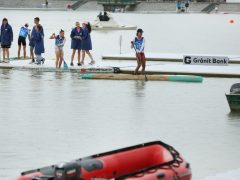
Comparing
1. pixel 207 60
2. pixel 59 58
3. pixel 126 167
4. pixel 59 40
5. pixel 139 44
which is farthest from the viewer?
pixel 207 60

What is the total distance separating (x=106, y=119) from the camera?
71.2 ft

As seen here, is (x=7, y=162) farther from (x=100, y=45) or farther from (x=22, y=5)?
(x=22, y=5)

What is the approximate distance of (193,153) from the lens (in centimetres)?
1709

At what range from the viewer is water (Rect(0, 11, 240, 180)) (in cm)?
1694

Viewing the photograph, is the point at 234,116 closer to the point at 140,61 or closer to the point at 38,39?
the point at 140,61

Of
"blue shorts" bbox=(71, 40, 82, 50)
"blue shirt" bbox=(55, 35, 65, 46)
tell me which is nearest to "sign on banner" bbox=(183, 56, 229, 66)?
"blue shorts" bbox=(71, 40, 82, 50)

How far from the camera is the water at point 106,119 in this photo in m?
16.9

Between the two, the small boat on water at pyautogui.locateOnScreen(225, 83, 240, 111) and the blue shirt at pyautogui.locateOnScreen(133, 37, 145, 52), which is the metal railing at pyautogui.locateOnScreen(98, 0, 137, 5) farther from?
the small boat on water at pyautogui.locateOnScreen(225, 83, 240, 111)

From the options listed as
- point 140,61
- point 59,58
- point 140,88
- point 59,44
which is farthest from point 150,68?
point 140,88

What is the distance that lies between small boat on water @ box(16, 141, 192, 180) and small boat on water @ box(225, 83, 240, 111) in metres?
8.29

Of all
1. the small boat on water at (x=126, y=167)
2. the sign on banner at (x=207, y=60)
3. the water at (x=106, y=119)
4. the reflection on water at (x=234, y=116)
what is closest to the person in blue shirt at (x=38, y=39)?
the water at (x=106, y=119)

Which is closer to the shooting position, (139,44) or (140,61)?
(139,44)

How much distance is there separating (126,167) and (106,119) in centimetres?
852

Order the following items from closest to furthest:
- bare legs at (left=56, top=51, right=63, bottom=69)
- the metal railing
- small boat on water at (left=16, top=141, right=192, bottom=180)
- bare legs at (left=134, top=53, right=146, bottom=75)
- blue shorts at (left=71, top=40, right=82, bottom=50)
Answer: small boat on water at (left=16, top=141, right=192, bottom=180) < bare legs at (left=134, top=53, right=146, bottom=75) < bare legs at (left=56, top=51, right=63, bottom=69) < blue shorts at (left=71, top=40, right=82, bottom=50) < the metal railing
